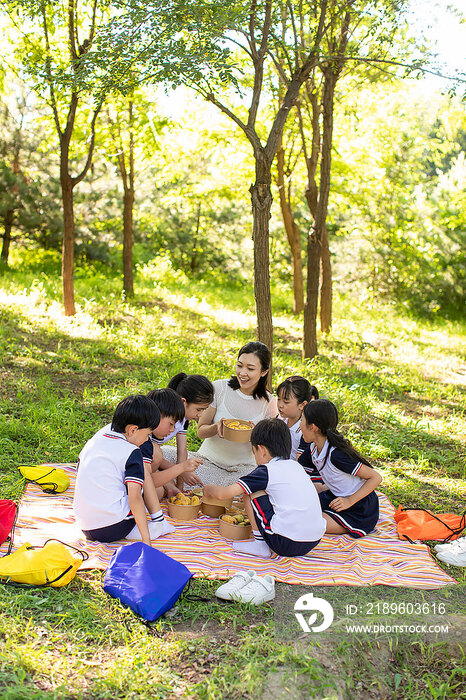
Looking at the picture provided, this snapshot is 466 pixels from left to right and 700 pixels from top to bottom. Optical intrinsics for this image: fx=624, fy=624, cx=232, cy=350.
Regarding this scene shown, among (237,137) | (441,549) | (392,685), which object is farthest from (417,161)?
(392,685)

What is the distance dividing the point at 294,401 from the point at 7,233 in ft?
32.6

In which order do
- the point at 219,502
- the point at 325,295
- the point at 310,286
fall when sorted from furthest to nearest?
the point at 325,295 → the point at 310,286 → the point at 219,502

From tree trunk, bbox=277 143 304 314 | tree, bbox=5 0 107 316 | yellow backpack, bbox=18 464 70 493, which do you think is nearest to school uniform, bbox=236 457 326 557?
yellow backpack, bbox=18 464 70 493

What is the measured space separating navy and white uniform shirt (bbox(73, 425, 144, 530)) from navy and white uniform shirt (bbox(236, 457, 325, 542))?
0.63 metres

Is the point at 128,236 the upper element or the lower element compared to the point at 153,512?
upper

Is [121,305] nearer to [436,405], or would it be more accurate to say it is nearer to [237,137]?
[237,137]

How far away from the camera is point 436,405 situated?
7.56 metres

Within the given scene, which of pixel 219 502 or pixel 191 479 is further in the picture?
pixel 191 479

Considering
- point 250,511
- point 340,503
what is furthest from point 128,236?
point 250,511

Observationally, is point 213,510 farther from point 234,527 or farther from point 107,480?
point 107,480

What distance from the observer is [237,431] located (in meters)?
4.21

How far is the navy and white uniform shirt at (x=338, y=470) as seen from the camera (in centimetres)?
395

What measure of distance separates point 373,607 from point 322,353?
644 centimetres

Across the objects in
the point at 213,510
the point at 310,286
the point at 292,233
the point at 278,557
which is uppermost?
the point at 292,233
